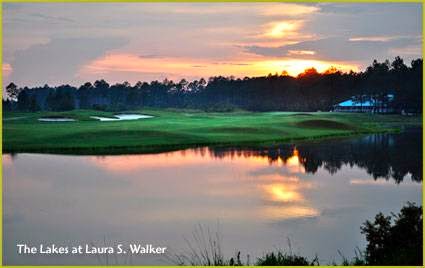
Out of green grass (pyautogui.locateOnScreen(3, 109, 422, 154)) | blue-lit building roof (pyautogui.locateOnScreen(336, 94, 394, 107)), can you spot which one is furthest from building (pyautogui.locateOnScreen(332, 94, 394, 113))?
green grass (pyautogui.locateOnScreen(3, 109, 422, 154))

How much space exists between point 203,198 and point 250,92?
3232 inches

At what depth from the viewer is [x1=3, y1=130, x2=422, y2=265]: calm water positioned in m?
14.8

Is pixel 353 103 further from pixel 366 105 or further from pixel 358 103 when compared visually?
pixel 366 105

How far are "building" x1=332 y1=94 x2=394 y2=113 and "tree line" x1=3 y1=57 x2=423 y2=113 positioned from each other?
490 millimetres

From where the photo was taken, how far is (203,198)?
63.5 ft

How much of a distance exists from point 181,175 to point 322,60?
8.05 meters

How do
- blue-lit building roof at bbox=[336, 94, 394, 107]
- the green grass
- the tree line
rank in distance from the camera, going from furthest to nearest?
blue-lit building roof at bbox=[336, 94, 394, 107]
the tree line
the green grass

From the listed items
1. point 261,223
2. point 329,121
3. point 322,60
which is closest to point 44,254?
point 261,223

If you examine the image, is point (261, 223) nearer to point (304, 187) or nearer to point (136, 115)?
point (304, 187)

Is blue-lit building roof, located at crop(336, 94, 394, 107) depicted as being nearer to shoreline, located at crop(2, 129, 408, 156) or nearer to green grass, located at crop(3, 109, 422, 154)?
green grass, located at crop(3, 109, 422, 154)

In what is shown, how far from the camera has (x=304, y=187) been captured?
70.1 ft

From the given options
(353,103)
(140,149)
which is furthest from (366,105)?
(140,149)

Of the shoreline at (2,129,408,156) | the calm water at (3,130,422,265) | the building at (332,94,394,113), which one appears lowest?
the calm water at (3,130,422,265)

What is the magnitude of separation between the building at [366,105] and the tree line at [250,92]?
0.49 meters
